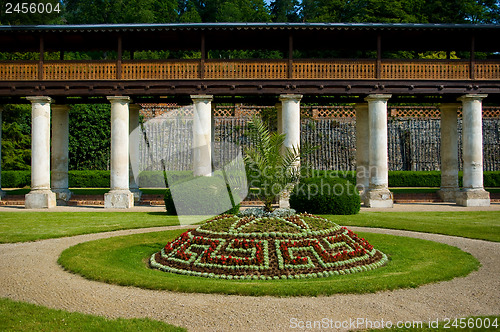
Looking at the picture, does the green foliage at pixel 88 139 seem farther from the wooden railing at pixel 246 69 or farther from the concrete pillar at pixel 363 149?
the concrete pillar at pixel 363 149

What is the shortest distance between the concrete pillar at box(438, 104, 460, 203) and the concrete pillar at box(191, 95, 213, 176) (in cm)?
1280

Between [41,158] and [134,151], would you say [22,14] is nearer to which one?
[134,151]

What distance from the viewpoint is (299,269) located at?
9.56 m

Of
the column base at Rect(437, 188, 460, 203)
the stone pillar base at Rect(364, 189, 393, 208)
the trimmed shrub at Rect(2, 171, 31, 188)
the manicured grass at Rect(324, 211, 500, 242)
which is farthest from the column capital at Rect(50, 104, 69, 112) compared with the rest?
the column base at Rect(437, 188, 460, 203)

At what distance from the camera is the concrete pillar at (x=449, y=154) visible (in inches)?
1041

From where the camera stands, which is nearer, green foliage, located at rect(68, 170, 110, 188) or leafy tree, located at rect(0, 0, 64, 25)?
green foliage, located at rect(68, 170, 110, 188)

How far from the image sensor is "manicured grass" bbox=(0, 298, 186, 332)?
6137 millimetres

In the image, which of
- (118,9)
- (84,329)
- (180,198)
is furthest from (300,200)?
(118,9)

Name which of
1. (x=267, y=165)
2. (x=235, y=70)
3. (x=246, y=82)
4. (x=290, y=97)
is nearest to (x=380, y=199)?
(x=290, y=97)

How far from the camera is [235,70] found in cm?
2308

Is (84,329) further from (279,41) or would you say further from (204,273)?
(279,41)

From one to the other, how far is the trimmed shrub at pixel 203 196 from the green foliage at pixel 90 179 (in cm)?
1804

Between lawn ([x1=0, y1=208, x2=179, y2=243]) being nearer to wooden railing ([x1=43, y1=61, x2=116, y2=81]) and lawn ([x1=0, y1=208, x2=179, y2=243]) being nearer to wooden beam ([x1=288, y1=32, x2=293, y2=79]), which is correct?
wooden railing ([x1=43, y1=61, x2=116, y2=81])

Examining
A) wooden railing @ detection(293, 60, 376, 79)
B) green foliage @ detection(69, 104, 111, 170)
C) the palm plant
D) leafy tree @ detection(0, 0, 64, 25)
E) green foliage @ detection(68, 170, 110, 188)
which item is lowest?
green foliage @ detection(68, 170, 110, 188)
